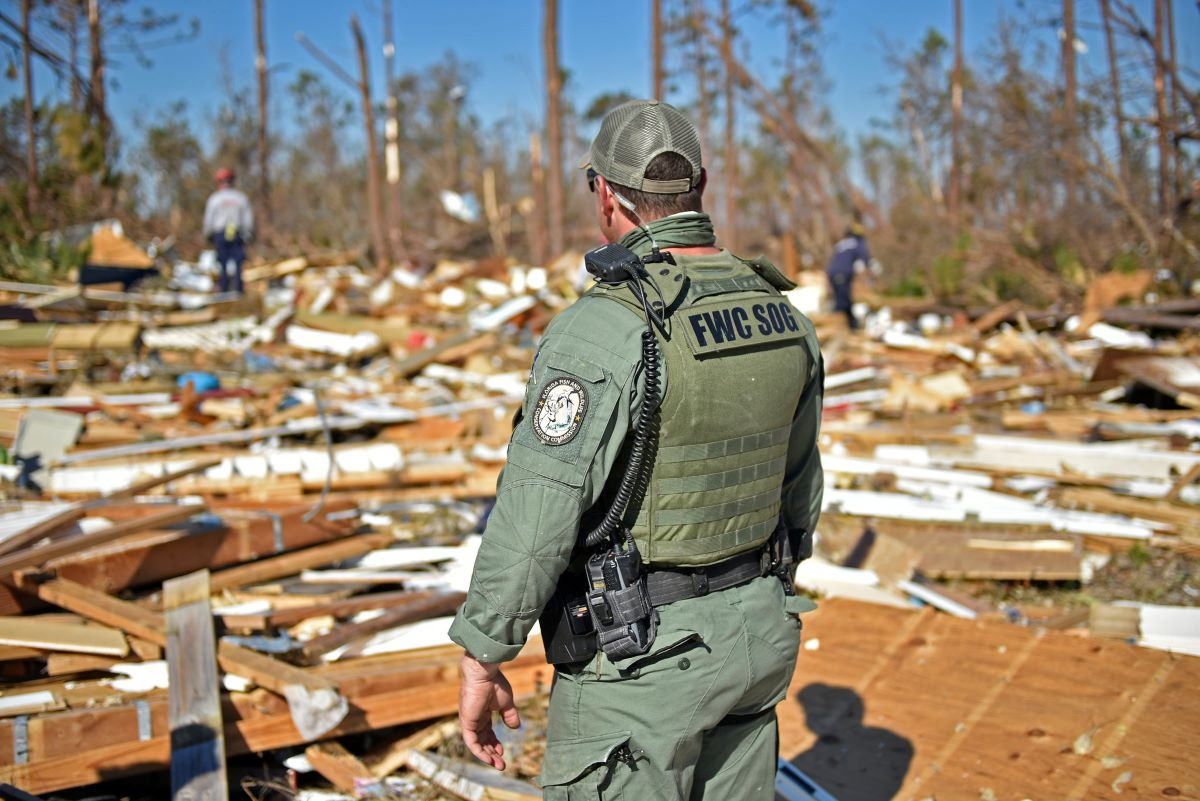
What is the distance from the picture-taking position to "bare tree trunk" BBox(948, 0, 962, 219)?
82.0 feet

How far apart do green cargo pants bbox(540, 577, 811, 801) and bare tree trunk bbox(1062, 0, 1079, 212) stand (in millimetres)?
12791

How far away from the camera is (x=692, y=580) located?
198cm

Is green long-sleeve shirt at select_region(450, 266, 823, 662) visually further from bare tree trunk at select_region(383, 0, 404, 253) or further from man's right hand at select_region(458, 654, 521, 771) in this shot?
bare tree trunk at select_region(383, 0, 404, 253)

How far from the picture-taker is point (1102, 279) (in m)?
13.2

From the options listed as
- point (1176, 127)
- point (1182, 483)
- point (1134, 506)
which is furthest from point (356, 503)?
point (1176, 127)

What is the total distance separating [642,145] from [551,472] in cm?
70

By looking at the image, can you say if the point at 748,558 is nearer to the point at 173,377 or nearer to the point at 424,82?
the point at 173,377

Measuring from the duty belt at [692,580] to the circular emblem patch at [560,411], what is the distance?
0.38 metres

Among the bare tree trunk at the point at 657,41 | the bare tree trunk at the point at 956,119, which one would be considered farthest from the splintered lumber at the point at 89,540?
the bare tree trunk at the point at 956,119

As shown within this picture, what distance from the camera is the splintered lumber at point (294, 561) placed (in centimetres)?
427

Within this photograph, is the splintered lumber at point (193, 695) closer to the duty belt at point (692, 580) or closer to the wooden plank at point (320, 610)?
the wooden plank at point (320, 610)

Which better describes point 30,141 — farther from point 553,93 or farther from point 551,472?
point 551,472

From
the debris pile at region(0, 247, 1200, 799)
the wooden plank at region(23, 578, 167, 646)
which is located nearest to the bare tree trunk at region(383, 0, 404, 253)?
the debris pile at region(0, 247, 1200, 799)

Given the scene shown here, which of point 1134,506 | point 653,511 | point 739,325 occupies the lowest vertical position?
point 1134,506
